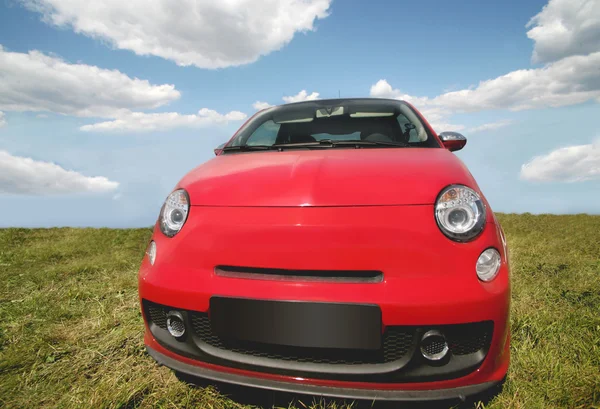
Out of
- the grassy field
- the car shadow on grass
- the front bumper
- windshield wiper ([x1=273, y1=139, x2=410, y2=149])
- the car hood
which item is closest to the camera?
the front bumper

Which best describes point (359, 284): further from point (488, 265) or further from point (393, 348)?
point (488, 265)

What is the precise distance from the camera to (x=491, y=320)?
130 cm

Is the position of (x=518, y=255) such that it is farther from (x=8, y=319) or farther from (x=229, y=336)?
(x=8, y=319)

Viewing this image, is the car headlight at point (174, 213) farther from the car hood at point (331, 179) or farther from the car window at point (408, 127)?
the car window at point (408, 127)

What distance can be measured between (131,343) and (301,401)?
45.7 inches

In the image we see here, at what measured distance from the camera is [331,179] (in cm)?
146

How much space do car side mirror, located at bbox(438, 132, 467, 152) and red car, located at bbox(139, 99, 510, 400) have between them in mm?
945

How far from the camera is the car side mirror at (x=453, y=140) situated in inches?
94.7

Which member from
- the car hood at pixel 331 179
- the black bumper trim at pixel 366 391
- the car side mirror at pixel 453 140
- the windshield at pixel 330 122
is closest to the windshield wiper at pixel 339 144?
the car hood at pixel 331 179

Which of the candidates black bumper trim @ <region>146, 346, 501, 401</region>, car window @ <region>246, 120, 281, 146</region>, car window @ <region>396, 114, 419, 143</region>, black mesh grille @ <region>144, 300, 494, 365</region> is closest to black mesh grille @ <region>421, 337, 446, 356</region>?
black mesh grille @ <region>144, 300, 494, 365</region>

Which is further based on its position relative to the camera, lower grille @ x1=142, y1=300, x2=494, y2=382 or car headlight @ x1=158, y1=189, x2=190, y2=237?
car headlight @ x1=158, y1=189, x2=190, y2=237

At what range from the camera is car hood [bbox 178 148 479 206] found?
1.38 m

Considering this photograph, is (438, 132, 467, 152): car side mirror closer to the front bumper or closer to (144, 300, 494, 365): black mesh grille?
the front bumper

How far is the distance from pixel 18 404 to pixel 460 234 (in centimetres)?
202
